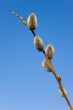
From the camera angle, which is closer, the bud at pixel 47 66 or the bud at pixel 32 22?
the bud at pixel 47 66

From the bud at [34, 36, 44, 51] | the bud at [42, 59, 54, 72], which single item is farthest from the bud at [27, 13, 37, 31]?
the bud at [42, 59, 54, 72]

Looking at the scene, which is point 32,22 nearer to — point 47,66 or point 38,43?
point 38,43

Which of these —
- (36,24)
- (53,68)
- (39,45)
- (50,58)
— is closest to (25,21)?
(36,24)

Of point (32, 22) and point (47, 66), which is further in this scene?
point (32, 22)

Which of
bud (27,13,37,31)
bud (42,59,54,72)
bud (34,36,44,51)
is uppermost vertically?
bud (27,13,37,31)

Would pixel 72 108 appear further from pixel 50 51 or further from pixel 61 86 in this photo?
pixel 50 51

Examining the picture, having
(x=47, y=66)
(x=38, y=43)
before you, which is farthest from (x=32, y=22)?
(x=47, y=66)

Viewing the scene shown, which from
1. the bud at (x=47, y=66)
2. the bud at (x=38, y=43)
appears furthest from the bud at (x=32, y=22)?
the bud at (x=47, y=66)

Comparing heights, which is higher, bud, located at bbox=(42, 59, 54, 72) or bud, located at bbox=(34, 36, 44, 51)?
bud, located at bbox=(34, 36, 44, 51)

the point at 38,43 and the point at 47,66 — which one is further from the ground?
the point at 38,43

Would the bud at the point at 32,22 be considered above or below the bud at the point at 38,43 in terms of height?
above

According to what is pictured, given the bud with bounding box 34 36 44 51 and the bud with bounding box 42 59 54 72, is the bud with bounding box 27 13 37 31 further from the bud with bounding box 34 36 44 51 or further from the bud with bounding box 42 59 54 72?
the bud with bounding box 42 59 54 72

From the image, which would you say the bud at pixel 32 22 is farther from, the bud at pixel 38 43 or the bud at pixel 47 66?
the bud at pixel 47 66
